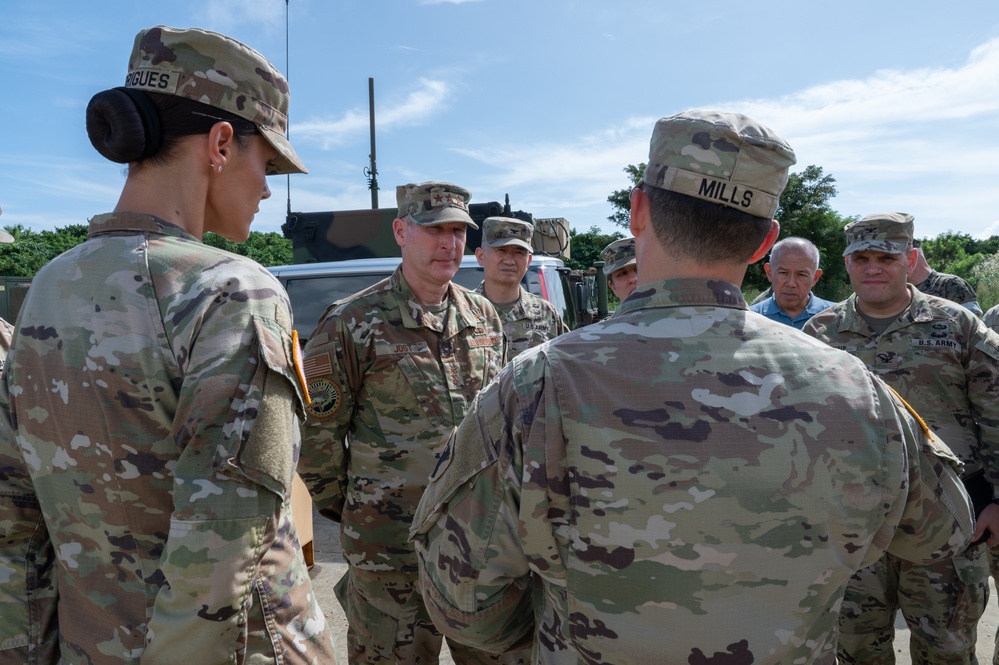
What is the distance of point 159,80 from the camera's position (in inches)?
52.2

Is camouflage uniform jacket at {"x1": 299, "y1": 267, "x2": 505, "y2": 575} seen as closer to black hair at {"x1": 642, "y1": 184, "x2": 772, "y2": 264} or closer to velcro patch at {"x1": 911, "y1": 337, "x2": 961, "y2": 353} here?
black hair at {"x1": 642, "y1": 184, "x2": 772, "y2": 264}

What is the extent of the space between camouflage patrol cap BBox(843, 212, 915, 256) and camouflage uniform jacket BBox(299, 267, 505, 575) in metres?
1.92

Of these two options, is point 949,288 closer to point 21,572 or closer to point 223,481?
point 223,481

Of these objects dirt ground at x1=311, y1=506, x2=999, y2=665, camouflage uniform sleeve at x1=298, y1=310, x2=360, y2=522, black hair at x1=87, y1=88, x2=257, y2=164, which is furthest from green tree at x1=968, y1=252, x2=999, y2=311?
black hair at x1=87, y1=88, x2=257, y2=164

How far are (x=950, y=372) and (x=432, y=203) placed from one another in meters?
2.37

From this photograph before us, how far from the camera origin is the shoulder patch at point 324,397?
270 centimetres

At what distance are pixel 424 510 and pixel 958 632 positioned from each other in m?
2.65

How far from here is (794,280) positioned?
15.8 ft

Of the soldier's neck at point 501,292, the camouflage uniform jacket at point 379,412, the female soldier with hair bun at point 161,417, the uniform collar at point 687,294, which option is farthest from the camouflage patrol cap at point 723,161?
the soldier's neck at point 501,292

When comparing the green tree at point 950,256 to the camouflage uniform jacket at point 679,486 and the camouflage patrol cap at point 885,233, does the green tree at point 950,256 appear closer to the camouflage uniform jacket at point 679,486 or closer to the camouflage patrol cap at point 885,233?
the camouflage patrol cap at point 885,233

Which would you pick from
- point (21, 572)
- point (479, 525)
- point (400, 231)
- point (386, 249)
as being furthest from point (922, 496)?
point (386, 249)

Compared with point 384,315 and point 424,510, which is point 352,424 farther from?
point 424,510

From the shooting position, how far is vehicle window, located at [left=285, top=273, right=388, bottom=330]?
6004mm

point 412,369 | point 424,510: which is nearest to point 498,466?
point 424,510
